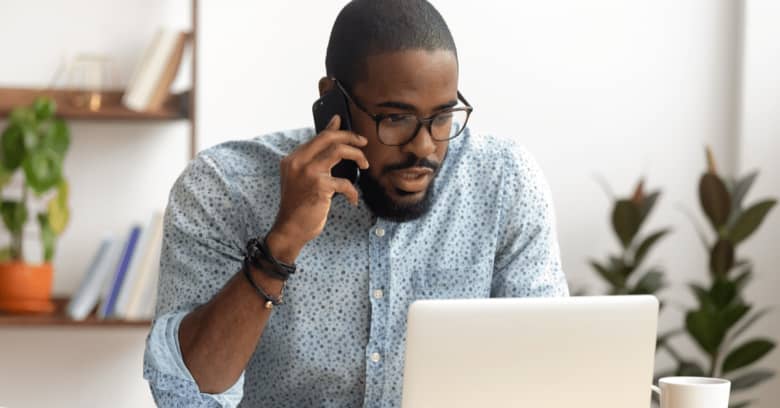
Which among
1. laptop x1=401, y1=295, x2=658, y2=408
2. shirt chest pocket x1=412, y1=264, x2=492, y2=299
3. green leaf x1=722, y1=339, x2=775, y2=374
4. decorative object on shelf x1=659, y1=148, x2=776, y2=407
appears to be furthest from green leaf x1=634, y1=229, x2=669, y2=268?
laptop x1=401, y1=295, x2=658, y2=408

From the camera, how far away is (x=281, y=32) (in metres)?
3.22

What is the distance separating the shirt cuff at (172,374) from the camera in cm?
173

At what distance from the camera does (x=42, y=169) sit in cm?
294

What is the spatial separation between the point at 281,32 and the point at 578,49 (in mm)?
832

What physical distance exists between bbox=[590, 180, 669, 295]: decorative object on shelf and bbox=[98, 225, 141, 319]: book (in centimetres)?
121

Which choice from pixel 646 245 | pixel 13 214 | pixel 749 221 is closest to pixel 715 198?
pixel 749 221

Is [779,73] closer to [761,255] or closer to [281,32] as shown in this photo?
[761,255]

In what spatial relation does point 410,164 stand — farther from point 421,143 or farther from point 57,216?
point 57,216

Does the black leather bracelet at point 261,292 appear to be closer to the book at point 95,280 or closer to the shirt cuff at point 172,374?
the shirt cuff at point 172,374

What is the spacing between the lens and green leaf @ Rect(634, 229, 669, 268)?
310 centimetres

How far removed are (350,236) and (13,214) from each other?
Answer: 4.67 ft

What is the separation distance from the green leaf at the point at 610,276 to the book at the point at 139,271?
3.80 ft

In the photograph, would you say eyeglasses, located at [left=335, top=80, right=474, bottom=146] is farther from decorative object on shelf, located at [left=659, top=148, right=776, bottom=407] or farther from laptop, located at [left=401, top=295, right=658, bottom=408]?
decorative object on shelf, located at [left=659, top=148, right=776, bottom=407]

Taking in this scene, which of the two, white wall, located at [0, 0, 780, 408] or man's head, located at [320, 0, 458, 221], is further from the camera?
white wall, located at [0, 0, 780, 408]
